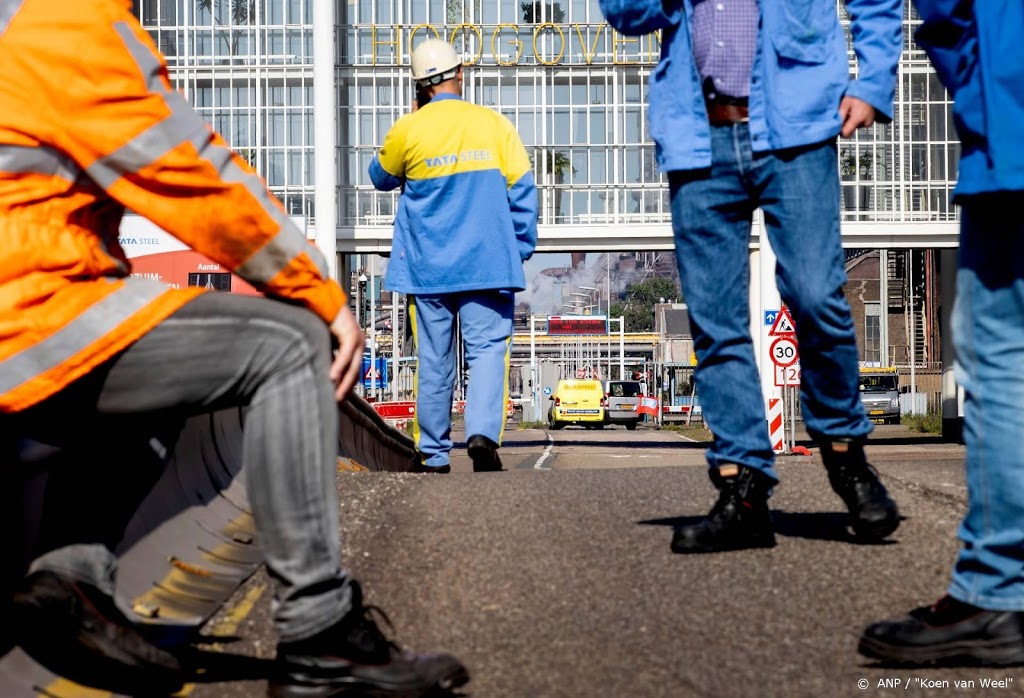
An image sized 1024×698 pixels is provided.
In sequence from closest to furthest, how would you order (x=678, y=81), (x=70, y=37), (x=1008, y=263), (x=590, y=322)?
(x=70, y=37) < (x=1008, y=263) < (x=678, y=81) < (x=590, y=322)

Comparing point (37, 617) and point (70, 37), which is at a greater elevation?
point (70, 37)

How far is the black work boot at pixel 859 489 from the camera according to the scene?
4199mm

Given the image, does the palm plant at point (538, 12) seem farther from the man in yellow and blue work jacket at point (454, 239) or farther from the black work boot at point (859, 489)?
the black work boot at point (859, 489)

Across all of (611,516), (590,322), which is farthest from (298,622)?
(590,322)

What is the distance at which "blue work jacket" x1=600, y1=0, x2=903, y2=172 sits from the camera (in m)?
4.31

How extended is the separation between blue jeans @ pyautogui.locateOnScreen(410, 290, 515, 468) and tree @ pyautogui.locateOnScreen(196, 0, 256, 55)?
12758mm

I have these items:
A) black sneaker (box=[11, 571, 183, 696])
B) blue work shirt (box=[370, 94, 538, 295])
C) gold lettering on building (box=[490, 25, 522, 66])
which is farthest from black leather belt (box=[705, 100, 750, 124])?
gold lettering on building (box=[490, 25, 522, 66])

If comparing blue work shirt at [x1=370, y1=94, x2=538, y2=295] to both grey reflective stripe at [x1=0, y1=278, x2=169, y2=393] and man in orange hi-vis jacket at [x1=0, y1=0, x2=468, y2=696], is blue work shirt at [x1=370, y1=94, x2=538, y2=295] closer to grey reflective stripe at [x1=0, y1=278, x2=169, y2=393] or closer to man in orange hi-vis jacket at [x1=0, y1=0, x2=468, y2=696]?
man in orange hi-vis jacket at [x1=0, y1=0, x2=468, y2=696]

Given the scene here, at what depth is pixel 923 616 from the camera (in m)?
3.29

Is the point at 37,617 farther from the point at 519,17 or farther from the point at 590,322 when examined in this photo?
the point at 590,322

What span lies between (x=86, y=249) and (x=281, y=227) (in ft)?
1.21

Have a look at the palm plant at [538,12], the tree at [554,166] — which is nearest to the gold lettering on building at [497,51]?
the palm plant at [538,12]

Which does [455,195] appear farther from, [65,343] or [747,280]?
[65,343]

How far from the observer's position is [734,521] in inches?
165
